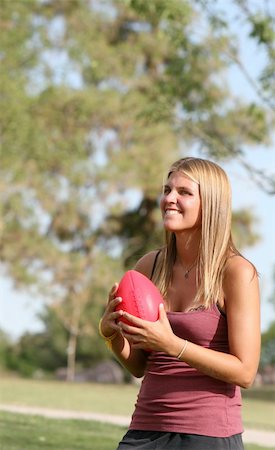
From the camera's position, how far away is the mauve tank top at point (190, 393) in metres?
3.51

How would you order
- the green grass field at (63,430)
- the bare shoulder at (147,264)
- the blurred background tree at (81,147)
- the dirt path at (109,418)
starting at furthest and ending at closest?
the blurred background tree at (81,147), the dirt path at (109,418), the green grass field at (63,430), the bare shoulder at (147,264)

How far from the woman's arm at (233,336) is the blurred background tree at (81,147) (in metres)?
25.2

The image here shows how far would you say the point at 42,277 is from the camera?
36.5m

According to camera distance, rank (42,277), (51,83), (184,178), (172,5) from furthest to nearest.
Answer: (42,277)
(51,83)
(172,5)
(184,178)

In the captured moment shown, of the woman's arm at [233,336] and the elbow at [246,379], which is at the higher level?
the woman's arm at [233,336]

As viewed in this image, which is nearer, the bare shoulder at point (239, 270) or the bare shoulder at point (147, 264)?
the bare shoulder at point (239, 270)

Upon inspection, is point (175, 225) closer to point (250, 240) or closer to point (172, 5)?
point (172, 5)

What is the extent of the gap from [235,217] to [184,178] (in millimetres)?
34925

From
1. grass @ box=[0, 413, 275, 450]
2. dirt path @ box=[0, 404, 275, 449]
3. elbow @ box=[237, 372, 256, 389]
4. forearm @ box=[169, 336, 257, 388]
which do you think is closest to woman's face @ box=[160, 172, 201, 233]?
forearm @ box=[169, 336, 257, 388]

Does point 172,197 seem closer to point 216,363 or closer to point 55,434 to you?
point 216,363

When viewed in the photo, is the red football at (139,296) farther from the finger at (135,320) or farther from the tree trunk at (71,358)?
the tree trunk at (71,358)

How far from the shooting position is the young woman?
11.5ft

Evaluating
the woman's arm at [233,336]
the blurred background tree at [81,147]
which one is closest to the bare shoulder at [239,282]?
the woman's arm at [233,336]

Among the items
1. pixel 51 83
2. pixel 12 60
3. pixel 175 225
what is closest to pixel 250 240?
pixel 51 83
